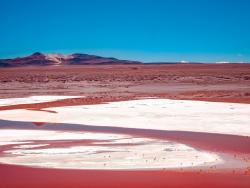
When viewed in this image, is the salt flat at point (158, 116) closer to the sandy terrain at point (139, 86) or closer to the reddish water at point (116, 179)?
the sandy terrain at point (139, 86)

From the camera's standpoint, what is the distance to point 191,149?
16.5m

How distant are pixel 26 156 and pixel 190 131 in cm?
844

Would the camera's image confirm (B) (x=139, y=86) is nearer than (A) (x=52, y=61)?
Yes

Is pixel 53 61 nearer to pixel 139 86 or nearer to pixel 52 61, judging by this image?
pixel 52 61

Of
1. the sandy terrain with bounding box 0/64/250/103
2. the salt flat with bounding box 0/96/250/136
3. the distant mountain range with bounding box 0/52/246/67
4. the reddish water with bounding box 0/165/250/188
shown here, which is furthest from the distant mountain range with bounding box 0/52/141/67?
the reddish water with bounding box 0/165/250/188

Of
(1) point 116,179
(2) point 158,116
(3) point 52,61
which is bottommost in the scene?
(1) point 116,179

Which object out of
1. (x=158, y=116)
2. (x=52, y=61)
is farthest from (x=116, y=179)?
(x=52, y=61)

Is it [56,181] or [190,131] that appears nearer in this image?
[56,181]

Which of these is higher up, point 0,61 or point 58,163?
point 0,61

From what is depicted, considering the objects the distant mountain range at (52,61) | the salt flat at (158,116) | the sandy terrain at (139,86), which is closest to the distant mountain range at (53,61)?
the distant mountain range at (52,61)

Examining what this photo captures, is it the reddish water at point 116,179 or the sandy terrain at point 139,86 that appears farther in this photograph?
the sandy terrain at point 139,86

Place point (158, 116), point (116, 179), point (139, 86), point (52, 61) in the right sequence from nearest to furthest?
point (116, 179) < point (158, 116) < point (139, 86) < point (52, 61)

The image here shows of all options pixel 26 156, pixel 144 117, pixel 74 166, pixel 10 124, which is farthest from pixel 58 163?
pixel 144 117

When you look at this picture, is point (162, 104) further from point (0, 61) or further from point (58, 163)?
point (0, 61)
